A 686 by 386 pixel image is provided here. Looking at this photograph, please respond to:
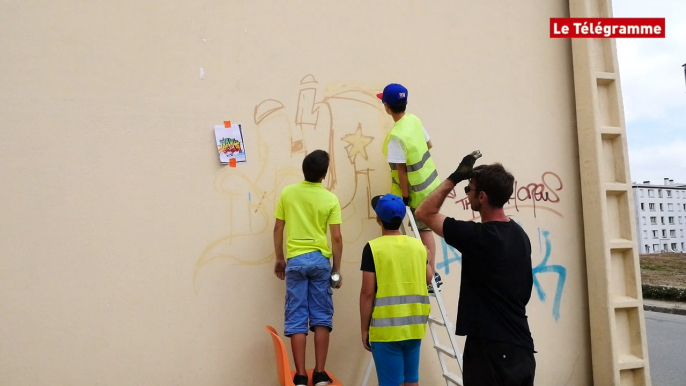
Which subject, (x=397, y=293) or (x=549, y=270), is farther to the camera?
(x=549, y=270)

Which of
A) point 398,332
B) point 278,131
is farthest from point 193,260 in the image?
point 398,332

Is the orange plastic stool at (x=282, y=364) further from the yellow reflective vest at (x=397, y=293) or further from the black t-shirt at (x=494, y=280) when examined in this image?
the black t-shirt at (x=494, y=280)

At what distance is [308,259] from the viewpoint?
12.2ft

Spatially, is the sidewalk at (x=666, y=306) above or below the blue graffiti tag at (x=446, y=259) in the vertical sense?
below

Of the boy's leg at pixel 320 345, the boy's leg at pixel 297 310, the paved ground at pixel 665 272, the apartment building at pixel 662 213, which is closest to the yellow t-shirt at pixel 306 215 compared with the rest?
the boy's leg at pixel 297 310

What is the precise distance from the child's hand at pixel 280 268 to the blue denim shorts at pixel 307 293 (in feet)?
0.46

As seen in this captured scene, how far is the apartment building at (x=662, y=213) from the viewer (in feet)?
159

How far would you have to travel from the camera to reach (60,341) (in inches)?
145

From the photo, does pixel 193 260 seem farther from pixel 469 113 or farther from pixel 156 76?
pixel 469 113

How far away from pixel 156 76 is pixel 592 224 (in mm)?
4044

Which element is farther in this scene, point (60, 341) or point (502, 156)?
point (502, 156)

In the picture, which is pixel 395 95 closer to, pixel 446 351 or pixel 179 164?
pixel 179 164

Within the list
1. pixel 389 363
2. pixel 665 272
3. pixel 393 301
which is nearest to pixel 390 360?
pixel 389 363

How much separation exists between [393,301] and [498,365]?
0.89 metres
